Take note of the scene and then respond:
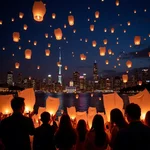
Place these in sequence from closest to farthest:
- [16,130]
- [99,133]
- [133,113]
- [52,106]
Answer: [133,113]
[16,130]
[99,133]
[52,106]

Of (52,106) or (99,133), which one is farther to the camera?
(52,106)

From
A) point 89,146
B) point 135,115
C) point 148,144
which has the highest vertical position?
point 135,115

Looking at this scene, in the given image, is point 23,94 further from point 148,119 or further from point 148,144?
point 148,144

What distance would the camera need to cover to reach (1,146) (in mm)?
2729

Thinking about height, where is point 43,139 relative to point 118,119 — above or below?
below

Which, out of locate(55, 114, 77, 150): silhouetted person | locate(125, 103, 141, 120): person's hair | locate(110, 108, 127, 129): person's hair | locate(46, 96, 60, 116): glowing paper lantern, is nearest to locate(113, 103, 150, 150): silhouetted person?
locate(125, 103, 141, 120): person's hair

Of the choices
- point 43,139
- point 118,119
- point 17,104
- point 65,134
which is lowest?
point 43,139

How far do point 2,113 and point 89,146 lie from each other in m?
3.89

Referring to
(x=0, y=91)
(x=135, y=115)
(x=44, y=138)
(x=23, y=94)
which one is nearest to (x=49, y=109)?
(x=23, y=94)

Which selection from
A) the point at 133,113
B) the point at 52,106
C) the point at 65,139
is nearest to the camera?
the point at 133,113

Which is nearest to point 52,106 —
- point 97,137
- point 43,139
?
point 43,139

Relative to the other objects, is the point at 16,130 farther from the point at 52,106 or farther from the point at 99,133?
the point at 52,106

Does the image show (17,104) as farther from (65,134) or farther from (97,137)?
(97,137)

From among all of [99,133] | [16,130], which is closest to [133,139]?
[99,133]
